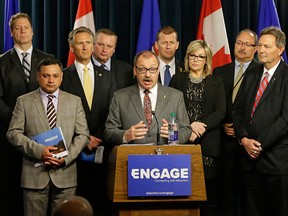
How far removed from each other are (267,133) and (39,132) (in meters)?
1.75

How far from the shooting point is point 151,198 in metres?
3.49

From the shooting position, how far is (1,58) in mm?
4820

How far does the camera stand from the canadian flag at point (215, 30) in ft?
19.0

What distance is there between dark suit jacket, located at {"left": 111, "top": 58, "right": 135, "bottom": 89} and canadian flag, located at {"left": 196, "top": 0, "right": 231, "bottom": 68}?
1.16m

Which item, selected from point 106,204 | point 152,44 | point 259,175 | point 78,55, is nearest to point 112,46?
point 78,55

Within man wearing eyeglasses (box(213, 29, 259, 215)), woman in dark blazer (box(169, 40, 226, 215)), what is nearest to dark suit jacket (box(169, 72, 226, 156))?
woman in dark blazer (box(169, 40, 226, 215))

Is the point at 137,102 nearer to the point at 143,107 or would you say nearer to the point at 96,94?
the point at 143,107

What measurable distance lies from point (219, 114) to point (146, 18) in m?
1.80

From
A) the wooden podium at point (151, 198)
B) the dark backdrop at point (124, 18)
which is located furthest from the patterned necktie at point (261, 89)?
the dark backdrop at point (124, 18)

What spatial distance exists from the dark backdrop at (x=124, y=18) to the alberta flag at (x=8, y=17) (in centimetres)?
9

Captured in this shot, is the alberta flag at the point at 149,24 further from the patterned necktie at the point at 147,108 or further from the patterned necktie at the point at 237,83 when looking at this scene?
the patterned necktie at the point at 147,108

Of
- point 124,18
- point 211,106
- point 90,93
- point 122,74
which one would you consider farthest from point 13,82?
point 124,18

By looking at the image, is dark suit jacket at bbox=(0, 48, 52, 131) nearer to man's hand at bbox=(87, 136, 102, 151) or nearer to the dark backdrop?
man's hand at bbox=(87, 136, 102, 151)

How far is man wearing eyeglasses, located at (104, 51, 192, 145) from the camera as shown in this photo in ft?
13.0
